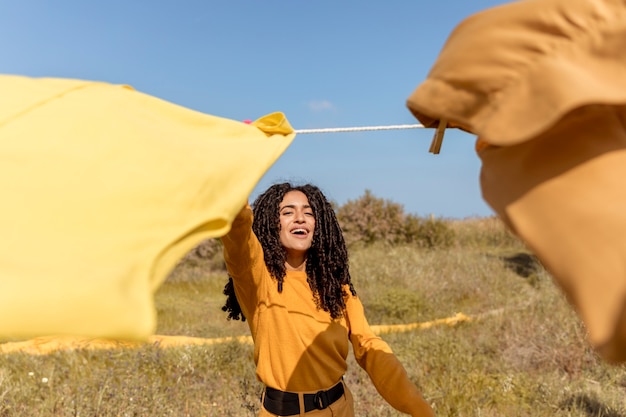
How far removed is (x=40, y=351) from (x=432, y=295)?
17.2 feet

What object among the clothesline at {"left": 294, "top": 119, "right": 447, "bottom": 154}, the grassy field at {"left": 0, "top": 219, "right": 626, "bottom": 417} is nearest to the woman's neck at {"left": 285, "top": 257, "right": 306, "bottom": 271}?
the clothesline at {"left": 294, "top": 119, "right": 447, "bottom": 154}

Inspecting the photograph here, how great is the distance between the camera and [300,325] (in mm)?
1967

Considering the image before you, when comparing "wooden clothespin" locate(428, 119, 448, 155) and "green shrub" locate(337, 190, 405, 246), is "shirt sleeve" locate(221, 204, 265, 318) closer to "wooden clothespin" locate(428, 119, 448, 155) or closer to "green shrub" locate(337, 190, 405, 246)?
"wooden clothespin" locate(428, 119, 448, 155)

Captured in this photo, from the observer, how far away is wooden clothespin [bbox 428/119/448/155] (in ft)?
3.29

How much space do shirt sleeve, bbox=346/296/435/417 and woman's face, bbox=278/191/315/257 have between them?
328 mm

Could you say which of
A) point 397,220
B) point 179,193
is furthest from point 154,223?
point 397,220

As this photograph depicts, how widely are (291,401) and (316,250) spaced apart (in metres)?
0.69

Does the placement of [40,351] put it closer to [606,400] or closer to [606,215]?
[606,400]

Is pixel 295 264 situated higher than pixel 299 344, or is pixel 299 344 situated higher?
pixel 295 264

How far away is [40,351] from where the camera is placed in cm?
453

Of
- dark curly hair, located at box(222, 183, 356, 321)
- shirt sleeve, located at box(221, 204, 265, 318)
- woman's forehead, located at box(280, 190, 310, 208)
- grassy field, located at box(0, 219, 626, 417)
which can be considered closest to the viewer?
shirt sleeve, located at box(221, 204, 265, 318)

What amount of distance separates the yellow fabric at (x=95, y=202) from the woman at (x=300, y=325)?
0.70 m

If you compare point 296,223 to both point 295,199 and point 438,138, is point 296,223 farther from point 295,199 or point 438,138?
point 438,138

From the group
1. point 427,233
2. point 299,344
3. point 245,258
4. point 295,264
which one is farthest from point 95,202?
point 427,233
